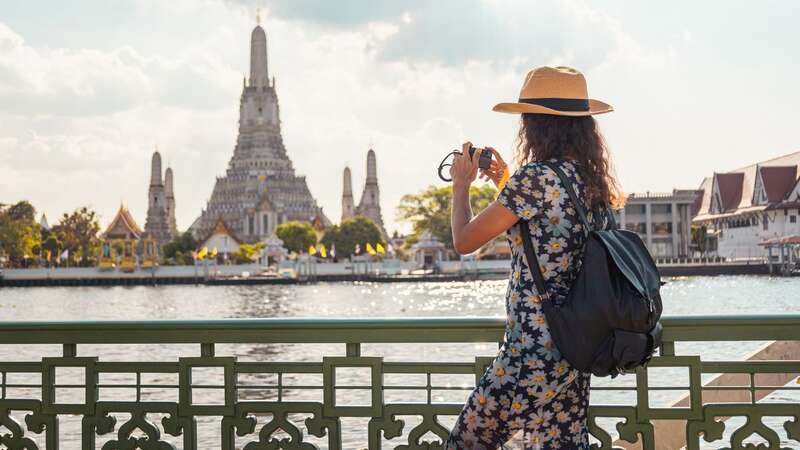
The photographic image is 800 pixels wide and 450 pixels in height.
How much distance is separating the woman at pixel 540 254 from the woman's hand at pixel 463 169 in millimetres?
129

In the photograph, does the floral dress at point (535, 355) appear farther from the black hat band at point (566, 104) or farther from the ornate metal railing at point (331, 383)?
the ornate metal railing at point (331, 383)

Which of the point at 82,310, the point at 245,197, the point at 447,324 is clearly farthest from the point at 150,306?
the point at 245,197

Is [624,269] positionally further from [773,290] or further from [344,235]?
[344,235]

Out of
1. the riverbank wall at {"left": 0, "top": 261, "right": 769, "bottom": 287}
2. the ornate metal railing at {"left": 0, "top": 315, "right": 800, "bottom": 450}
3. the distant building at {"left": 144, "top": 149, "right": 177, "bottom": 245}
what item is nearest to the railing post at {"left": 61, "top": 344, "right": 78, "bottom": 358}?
the ornate metal railing at {"left": 0, "top": 315, "right": 800, "bottom": 450}

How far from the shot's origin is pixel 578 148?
339 cm

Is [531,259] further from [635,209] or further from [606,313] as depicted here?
[635,209]

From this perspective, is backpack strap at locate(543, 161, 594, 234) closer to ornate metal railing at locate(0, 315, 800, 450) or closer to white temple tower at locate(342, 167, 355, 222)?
ornate metal railing at locate(0, 315, 800, 450)

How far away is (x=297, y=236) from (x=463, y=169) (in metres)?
103

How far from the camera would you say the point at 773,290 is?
52.8 metres

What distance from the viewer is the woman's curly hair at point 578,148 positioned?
11.0 ft

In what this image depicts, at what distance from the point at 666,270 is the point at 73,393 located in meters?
67.2

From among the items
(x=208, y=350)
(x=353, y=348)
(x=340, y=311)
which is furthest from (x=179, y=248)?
(x=353, y=348)

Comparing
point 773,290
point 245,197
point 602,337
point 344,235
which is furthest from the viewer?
point 245,197

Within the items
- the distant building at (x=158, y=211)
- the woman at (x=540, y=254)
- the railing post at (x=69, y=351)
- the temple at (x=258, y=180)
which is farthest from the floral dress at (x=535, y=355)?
the distant building at (x=158, y=211)
